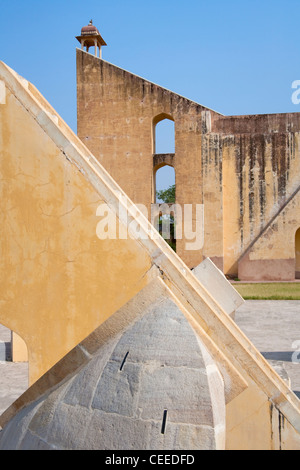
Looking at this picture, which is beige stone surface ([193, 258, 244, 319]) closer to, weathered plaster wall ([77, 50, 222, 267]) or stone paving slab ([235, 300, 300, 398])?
stone paving slab ([235, 300, 300, 398])

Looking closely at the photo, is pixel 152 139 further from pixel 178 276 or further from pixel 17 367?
pixel 178 276

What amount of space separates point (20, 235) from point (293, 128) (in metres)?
14.2

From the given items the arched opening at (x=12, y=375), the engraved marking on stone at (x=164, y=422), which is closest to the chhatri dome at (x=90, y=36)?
the arched opening at (x=12, y=375)

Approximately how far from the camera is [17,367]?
5.28 meters

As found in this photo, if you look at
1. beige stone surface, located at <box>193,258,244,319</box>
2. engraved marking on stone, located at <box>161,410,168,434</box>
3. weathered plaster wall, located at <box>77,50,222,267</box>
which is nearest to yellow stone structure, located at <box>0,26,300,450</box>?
engraved marking on stone, located at <box>161,410,168,434</box>

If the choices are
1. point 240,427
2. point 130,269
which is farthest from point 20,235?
point 240,427

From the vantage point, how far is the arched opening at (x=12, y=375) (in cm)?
411

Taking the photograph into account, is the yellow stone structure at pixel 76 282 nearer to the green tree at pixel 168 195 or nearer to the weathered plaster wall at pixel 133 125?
the weathered plaster wall at pixel 133 125

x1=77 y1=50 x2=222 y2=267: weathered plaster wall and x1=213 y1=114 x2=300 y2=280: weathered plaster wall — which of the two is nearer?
x1=213 y1=114 x2=300 y2=280: weathered plaster wall

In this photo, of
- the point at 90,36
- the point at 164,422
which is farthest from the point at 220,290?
the point at 90,36

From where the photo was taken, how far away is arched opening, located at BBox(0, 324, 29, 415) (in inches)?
162

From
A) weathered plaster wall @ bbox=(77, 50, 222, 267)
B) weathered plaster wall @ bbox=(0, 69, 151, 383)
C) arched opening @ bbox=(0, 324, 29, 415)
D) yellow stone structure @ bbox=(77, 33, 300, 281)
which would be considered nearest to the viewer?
weathered plaster wall @ bbox=(0, 69, 151, 383)

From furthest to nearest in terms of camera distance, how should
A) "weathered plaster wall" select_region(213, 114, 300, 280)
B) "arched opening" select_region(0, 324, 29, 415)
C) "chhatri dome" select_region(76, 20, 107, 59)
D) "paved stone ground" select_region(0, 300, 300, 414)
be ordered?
1. "chhatri dome" select_region(76, 20, 107, 59)
2. "weathered plaster wall" select_region(213, 114, 300, 280)
3. "paved stone ground" select_region(0, 300, 300, 414)
4. "arched opening" select_region(0, 324, 29, 415)

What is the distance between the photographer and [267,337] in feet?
21.2
